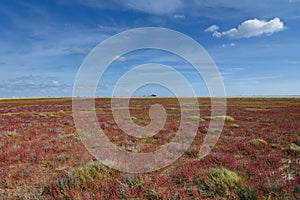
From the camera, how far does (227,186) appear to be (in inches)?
204

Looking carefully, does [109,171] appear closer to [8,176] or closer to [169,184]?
[169,184]

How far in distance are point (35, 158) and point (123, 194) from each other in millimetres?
5129

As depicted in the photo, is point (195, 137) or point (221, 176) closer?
point (221, 176)

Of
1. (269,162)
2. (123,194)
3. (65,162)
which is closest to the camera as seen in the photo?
(123,194)

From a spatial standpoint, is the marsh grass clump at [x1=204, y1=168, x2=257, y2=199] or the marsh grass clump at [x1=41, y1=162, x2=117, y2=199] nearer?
the marsh grass clump at [x1=204, y1=168, x2=257, y2=199]

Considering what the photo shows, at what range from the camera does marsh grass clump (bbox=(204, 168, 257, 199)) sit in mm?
4730

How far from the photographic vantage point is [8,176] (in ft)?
20.8

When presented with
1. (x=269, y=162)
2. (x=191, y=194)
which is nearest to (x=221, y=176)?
(x=191, y=194)

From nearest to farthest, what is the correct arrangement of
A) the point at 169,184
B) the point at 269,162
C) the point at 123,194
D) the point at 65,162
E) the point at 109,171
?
the point at 123,194
the point at 169,184
the point at 109,171
the point at 269,162
the point at 65,162

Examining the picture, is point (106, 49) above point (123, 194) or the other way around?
above

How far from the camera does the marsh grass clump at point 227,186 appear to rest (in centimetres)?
473

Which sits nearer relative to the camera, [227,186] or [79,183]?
[227,186]

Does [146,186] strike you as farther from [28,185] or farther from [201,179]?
[28,185]

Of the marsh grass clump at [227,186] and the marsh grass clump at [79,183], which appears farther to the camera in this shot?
the marsh grass clump at [79,183]
